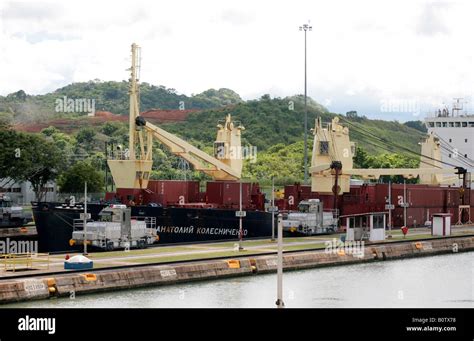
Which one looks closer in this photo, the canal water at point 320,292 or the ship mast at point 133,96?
the canal water at point 320,292

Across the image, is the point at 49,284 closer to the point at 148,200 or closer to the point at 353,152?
the point at 148,200

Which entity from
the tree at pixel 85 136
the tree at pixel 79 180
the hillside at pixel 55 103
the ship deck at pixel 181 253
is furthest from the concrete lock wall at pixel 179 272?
the hillside at pixel 55 103

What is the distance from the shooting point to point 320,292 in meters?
48.8

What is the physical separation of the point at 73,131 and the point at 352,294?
4191 inches

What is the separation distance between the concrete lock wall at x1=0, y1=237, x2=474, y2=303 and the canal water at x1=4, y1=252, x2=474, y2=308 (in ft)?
1.55

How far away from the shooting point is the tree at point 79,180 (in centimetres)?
9962

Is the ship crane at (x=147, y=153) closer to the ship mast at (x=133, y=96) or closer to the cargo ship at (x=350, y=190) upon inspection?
the ship mast at (x=133, y=96)

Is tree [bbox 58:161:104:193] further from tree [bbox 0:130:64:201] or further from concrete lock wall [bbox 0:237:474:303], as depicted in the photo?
concrete lock wall [bbox 0:237:474:303]

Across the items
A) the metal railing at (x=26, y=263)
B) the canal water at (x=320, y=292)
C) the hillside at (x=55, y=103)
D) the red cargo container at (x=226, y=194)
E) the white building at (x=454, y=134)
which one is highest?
the hillside at (x=55, y=103)

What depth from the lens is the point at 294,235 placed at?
7512 centimetres

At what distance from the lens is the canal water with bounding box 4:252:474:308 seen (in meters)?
44.1

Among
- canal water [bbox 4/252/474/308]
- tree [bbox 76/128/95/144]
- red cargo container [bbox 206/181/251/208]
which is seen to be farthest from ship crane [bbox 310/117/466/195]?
tree [bbox 76/128/95/144]

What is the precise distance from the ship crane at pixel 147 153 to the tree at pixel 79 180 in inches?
757

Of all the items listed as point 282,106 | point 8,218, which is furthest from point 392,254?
point 282,106
